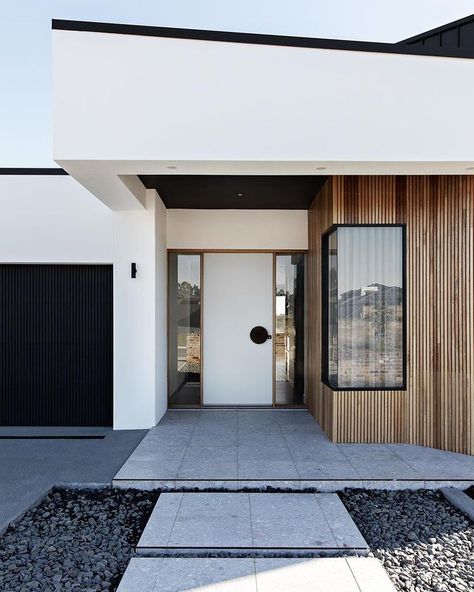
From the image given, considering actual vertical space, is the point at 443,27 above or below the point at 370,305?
above

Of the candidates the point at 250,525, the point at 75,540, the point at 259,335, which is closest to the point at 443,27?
the point at 259,335

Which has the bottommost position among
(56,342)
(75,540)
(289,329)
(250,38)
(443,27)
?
(75,540)

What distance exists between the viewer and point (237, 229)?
686 centimetres

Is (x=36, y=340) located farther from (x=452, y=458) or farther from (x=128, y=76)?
(x=452, y=458)

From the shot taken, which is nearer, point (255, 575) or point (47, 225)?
point (255, 575)

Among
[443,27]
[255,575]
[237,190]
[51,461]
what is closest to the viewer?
[255,575]

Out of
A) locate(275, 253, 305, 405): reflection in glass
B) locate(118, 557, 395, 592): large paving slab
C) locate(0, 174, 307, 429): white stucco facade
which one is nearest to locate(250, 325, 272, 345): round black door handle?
locate(275, 253, 305, 405): reflection in glass

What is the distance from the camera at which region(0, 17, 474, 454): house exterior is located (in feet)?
13.1

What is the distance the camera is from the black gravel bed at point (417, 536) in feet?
9.20

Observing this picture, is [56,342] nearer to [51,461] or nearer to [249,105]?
[51,461]

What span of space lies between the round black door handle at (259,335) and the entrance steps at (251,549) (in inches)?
130

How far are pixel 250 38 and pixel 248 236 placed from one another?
10.4 feet

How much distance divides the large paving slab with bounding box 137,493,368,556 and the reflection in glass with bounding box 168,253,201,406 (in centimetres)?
300

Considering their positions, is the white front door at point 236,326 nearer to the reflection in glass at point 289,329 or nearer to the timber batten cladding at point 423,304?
the reflection in glass at point 289,329
